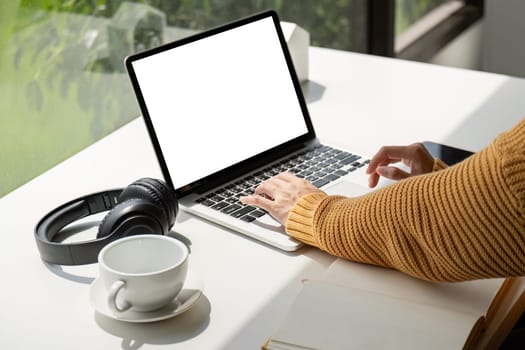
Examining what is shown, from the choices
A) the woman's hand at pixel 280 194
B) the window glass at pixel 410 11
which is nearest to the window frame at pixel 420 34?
the window glass at pixel 410 11

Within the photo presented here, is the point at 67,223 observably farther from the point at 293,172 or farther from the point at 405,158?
the point at 405,158

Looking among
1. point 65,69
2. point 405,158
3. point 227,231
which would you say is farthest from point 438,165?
point 65,69

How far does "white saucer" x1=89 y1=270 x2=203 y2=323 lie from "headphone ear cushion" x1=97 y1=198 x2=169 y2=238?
3.0 inches

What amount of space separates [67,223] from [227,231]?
0.75 ft

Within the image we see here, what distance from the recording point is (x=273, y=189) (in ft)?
3.62

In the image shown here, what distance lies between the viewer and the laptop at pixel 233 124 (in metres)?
1.11

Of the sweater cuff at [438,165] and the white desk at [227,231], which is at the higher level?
the sweater cuff at [438,165]

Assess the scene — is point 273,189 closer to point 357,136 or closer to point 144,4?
point 357,136

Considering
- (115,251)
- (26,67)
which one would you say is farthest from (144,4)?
(115,251)

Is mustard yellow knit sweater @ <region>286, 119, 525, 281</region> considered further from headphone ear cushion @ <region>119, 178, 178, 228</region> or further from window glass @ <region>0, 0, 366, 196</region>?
window glass @ <region>0, 0, 366, 196</region>

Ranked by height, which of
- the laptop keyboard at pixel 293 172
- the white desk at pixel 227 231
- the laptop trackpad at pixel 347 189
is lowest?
the white desk at pixel 227 231

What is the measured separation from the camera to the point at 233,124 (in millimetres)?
1213

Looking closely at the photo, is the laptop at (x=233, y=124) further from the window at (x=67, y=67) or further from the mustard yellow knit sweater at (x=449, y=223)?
the window at (x=67, y=67)

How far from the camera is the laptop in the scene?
3.66ft
